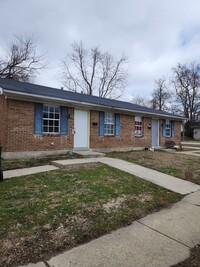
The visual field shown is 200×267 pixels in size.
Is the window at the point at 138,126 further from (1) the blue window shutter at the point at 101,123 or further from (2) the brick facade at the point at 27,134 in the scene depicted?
(1) the blue window shutter at the point at 101,123

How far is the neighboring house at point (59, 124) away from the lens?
348 inches

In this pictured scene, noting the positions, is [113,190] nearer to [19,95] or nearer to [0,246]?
[0,246]

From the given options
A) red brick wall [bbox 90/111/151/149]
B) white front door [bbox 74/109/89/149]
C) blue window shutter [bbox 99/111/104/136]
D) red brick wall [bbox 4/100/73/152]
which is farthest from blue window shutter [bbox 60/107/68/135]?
blue window shutter [bbox 99/111/104/136]

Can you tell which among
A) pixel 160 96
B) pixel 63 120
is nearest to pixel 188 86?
pixel 160 96

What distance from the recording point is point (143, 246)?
291 centimetres

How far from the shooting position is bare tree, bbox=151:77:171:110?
46.2m

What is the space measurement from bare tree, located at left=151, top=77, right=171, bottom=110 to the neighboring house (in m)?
32.8

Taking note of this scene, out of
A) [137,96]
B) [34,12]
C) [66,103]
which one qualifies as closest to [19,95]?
[66,103]

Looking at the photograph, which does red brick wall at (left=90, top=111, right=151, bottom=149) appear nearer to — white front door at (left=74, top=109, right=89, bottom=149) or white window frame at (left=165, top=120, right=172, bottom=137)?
white front door at (left=74, top=109, right=89, bottom=149)

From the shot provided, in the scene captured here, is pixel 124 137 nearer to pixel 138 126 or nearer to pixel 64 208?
pixel 138 126

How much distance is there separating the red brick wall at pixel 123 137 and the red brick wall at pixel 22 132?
276cm

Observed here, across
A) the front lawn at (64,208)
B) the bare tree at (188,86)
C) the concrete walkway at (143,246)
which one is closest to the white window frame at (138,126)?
the front lawn at (64,208)

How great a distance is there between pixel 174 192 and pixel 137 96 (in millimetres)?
49009

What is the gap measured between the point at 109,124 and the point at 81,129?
2.12 metres
